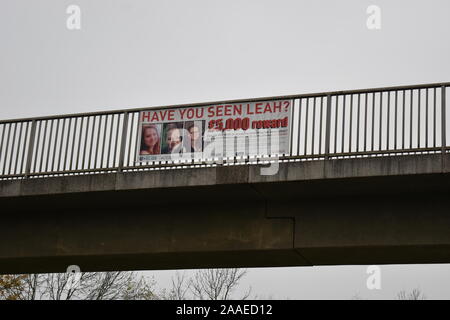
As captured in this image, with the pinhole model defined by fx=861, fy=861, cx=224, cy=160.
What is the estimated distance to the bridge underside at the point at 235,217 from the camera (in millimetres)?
15344

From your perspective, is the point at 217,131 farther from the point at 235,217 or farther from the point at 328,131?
the point at 328,131

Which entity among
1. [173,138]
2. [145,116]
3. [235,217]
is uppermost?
[145,116]

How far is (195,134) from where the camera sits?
57.4 feet

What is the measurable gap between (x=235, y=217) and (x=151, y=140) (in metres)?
2.54

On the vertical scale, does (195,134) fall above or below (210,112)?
below

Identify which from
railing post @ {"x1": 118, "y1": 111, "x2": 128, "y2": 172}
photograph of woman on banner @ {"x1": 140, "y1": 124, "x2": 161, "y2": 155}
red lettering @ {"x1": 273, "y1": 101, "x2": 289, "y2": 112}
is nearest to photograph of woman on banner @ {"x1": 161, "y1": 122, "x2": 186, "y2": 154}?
photograph of woman on banner @ {"x1": 140, "y1": 124, "x2": 161, "y2": 155}

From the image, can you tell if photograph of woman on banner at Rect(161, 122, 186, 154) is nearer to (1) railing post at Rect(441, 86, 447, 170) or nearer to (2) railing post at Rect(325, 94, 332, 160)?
(2) railing post at Rect(325, 94, 332, 160)

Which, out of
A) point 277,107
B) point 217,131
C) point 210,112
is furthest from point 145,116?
point 277,107

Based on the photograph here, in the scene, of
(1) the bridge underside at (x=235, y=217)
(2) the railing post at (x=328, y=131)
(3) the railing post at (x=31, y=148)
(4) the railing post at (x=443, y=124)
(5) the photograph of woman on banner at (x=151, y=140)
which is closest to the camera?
(4) the railing post at (x=443, y=124)

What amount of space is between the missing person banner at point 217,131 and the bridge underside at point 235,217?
778mm

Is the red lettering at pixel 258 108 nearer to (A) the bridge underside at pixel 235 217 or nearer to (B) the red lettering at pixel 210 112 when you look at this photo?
(B) the red lettering at pixel 210 112

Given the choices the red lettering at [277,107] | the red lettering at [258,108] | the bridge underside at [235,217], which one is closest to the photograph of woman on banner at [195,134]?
the bridge underside at [235,217]

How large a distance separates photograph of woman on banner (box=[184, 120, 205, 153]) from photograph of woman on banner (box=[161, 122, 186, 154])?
0.48ft
